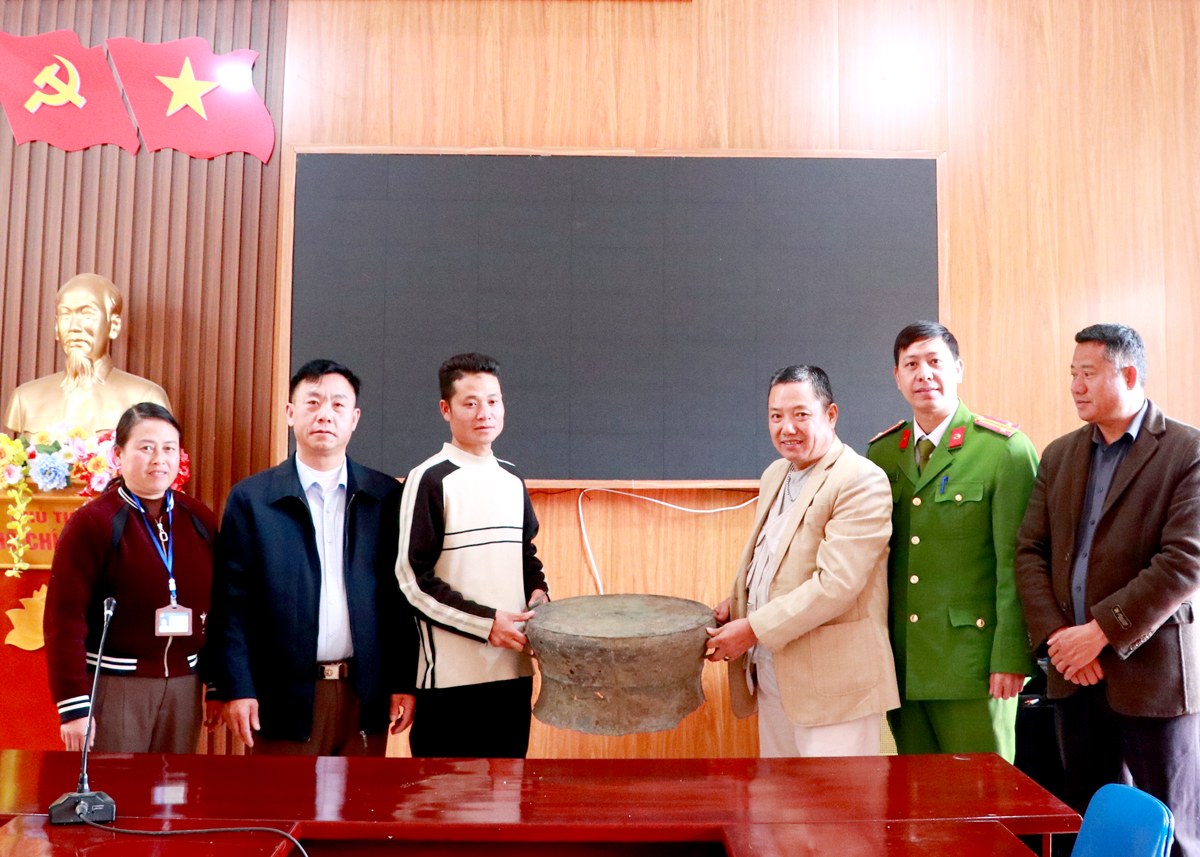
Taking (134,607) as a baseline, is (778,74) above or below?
above

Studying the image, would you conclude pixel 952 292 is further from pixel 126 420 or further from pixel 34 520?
pixel 34 520

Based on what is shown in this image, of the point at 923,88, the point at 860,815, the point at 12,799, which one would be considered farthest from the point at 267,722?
the point at 923,88

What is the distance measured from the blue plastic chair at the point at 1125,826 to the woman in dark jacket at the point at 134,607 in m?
2.15

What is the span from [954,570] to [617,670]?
1.01 metres

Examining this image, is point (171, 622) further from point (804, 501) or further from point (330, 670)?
point (804, 501)

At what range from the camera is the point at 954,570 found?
2.38 metres

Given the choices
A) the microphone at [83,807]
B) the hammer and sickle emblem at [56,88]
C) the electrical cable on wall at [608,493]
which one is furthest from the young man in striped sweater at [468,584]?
the hammer and sickle emblem at [56,88]

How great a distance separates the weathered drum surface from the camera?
2133mm

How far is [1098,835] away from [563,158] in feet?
9.79

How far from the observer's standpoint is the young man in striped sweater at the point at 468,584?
2357mm

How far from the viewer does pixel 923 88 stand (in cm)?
370

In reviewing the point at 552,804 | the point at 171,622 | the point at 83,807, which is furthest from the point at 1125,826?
the point at 171,622

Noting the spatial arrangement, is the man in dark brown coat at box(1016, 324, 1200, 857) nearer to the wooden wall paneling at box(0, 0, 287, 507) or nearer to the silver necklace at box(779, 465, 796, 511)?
the silver necklace at box(779, 465, 796, 511)

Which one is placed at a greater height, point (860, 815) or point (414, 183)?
point (414, 183)
